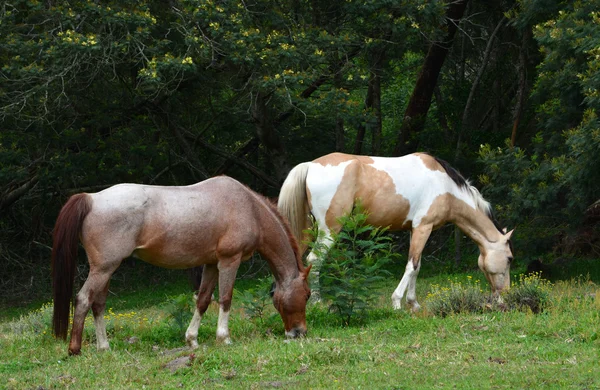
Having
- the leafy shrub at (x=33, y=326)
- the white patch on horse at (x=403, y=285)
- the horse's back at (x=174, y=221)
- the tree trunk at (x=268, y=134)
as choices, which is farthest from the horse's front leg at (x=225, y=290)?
the tree trunk at (x=268, y=134)

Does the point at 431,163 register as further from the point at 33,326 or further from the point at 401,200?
the point at 33,326

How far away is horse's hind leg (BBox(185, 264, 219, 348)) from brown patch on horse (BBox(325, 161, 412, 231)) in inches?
113

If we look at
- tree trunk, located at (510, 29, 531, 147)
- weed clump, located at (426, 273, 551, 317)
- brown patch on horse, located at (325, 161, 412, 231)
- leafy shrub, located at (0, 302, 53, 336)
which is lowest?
leafy shrub, located at (0, 302, 53, 336)

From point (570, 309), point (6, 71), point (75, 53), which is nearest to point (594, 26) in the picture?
point (570, 309)

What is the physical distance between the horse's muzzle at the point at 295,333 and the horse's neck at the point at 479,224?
407 cm

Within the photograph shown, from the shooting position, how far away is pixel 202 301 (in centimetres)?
905

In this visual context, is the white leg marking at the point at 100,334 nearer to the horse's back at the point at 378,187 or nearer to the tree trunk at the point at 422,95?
the horse's back at the point at 378,187

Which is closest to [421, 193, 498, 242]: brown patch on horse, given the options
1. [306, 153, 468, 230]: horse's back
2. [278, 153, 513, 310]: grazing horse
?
[278, 153, 513, 310]: grazing horse

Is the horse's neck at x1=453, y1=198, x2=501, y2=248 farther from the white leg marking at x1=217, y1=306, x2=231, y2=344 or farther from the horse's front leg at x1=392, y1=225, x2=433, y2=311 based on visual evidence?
the white leg marking at x1=217, y1=306, x2=231, y2=344

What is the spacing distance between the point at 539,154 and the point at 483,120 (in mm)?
6163

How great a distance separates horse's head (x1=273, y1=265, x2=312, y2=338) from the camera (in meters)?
9.12

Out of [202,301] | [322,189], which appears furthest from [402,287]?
[202,301]

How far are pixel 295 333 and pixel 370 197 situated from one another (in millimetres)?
3414

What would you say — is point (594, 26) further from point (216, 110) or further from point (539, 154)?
point (216, 110)
